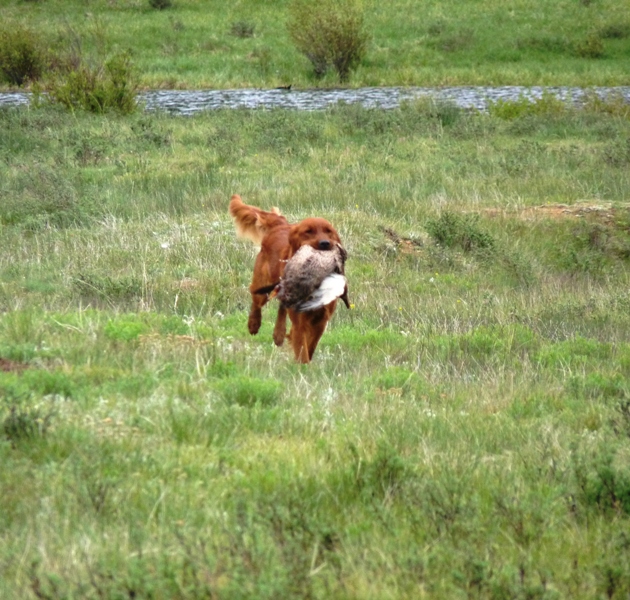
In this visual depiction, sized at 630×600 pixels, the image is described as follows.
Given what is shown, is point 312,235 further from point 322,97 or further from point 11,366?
point 322,97

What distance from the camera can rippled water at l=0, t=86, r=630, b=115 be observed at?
24047mm

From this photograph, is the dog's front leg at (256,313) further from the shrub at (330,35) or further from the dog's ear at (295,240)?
the shrub at (330,35)

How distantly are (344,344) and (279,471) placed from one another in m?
3.10

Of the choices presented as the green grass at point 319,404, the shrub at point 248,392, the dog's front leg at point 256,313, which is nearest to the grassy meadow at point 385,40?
the green grass at point 319,404

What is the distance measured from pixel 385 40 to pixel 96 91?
59.0ft

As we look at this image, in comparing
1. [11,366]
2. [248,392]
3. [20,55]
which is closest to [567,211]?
[248,392]

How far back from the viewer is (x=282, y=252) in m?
5.63

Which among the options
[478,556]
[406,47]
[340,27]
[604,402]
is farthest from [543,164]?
[406,47]

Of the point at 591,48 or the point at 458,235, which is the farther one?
the point at 591,48

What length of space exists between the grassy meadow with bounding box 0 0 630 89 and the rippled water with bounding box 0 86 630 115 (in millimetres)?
2013

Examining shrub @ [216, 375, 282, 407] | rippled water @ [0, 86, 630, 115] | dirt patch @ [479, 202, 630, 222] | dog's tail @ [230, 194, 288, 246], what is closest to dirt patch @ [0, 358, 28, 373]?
shrub @ [216, 375, 282, 407]

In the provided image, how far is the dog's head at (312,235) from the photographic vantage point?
209 inches

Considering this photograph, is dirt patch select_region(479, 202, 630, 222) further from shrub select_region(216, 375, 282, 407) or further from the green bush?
the green bush

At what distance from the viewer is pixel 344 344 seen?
21.6ft
